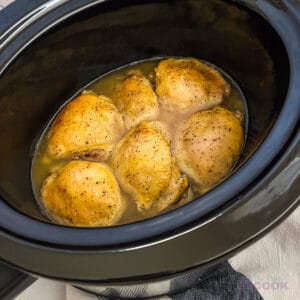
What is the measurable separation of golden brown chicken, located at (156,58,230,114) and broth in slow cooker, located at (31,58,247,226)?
1cm

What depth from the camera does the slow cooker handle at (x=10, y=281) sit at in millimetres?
636

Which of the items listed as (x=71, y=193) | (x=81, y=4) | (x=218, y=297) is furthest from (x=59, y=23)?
(x=218, y=297)

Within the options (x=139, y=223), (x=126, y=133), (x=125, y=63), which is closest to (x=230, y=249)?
(x=139, y=223)

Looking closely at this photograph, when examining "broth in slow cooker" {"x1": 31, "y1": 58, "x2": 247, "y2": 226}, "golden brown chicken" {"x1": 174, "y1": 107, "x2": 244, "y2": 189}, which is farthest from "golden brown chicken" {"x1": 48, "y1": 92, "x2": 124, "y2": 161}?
"golden brown chicken" {"x1": 174, "y1": 107, "x2": 244, "y2": 189}

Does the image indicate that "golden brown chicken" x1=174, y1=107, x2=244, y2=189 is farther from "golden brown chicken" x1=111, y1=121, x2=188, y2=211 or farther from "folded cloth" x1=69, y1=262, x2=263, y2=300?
"folded cloth" x1=69, y1=262, x2=263, y2=300

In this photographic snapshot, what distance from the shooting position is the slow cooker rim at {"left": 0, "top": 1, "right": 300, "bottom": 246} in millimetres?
592

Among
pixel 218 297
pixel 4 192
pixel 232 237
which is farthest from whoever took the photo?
pixel 218 297

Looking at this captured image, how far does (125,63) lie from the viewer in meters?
1.03

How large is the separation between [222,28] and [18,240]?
1.65 ft

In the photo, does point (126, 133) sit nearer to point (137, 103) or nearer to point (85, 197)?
point (137, 103)

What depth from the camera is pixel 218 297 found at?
85 cm

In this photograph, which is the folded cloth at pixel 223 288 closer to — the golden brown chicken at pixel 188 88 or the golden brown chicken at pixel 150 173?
the golden brown chicken at pixel 150 173

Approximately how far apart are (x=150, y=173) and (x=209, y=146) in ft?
0.33

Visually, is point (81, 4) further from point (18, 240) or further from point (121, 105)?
point (18, 240)
